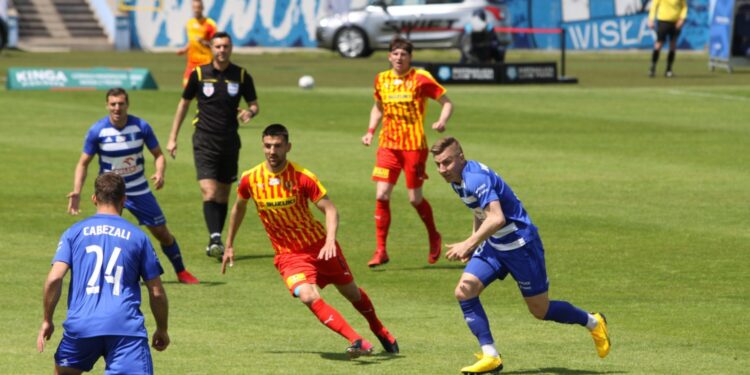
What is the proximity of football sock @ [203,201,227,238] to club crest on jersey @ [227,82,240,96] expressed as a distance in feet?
4.09

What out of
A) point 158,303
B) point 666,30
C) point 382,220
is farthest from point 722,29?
point 158,303

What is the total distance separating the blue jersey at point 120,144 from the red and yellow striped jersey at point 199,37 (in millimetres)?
14907

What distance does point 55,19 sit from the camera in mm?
54469

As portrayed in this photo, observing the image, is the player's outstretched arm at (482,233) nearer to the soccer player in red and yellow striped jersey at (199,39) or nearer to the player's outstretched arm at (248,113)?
the player's outstretched arm at (248,113)

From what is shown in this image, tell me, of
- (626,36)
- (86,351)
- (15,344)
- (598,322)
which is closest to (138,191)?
(15,344)

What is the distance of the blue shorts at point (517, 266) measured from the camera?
35.2 ft

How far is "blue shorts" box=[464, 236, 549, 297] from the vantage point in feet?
35.2

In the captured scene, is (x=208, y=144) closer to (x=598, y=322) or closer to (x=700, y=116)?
(x=598, y=322)

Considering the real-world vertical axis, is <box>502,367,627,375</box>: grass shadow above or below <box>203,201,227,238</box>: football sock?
above

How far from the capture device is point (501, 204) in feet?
35.3

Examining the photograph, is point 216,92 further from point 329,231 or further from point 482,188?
point 482,188

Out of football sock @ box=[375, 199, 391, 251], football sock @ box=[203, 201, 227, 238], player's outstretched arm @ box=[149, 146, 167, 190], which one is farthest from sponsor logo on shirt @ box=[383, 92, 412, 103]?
player's outstretched arm @ box=[149, 146, 167, 190]

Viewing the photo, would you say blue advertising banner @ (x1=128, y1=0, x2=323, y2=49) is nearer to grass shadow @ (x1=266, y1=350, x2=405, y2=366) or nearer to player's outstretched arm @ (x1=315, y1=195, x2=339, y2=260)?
grass shadow @ (x1=266, y1=350, x2=405, y2=366)

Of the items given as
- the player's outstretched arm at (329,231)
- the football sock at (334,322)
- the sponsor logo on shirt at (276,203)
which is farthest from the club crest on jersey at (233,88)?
the football sock at (334,322)
